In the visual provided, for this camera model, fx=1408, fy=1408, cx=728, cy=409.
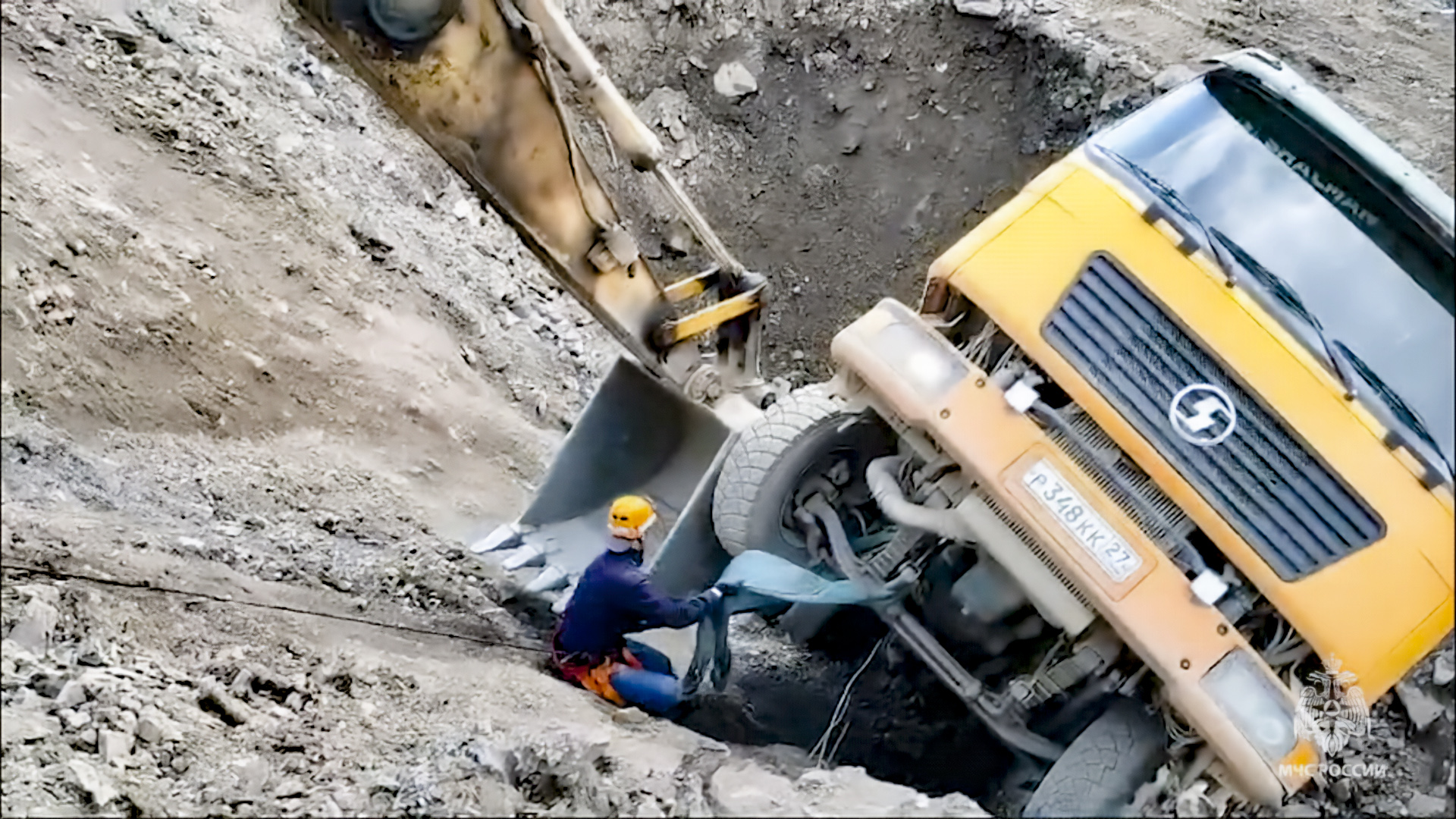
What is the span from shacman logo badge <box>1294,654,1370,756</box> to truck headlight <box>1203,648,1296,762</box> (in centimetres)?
5

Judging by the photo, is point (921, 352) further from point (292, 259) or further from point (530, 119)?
point (292, 259)

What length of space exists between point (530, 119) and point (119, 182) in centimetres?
232

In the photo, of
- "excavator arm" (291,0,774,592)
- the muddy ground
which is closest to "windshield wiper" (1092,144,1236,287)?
the muddy ground

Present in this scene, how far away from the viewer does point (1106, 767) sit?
4.07 meters

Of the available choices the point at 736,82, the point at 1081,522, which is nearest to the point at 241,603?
the point at 1081,522

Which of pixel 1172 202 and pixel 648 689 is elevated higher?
pixel 1172 202

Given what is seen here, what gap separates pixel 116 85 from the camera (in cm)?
629

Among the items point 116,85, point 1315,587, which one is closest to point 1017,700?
point 1315,587

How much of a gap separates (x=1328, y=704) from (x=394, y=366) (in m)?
4.06

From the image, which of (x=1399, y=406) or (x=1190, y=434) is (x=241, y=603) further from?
(x=1399, y=406)

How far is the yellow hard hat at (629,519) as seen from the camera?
4523 millimetres

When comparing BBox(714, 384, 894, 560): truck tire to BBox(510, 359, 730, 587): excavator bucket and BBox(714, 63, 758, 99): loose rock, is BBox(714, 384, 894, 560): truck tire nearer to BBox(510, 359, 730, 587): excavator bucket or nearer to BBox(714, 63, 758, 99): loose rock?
BBox(510, 359, 730, 587): excavator bucket

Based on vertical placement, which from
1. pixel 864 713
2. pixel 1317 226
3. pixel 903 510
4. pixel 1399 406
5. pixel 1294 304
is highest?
pixel 1317 226

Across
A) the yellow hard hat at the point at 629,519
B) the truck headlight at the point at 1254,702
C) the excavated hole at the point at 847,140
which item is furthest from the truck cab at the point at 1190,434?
the excavated hole at the point at 847,140
